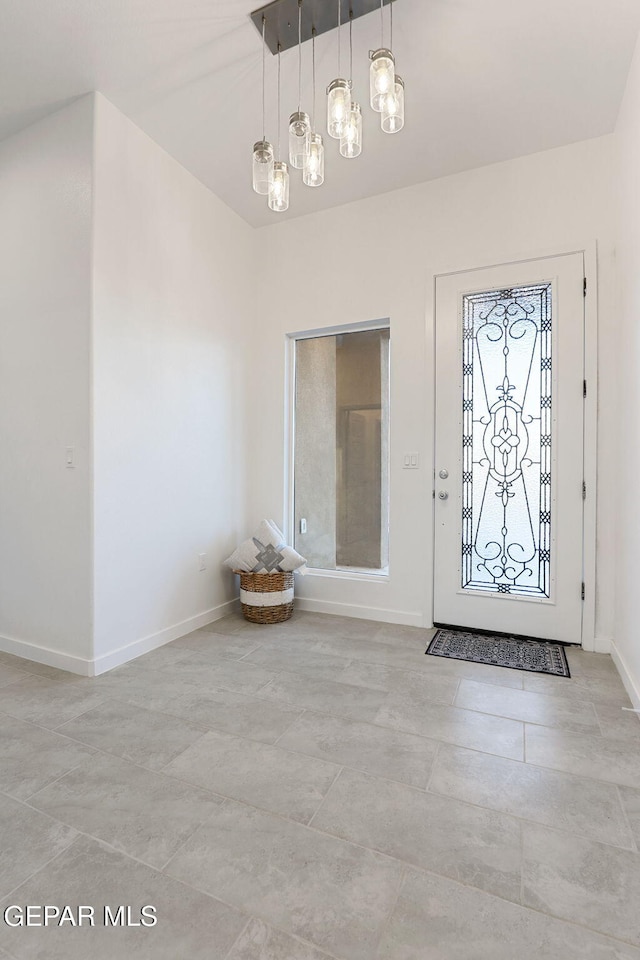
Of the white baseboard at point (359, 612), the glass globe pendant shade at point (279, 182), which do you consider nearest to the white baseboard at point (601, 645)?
the white baseboard at point (359, 612)

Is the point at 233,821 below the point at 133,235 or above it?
below

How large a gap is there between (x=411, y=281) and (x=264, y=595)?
227cm

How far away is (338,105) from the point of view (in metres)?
1.79

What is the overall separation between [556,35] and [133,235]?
2186 millimetres

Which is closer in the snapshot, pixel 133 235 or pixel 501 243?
pixel 133 235

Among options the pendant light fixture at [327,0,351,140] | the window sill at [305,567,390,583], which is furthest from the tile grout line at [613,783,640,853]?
the pendant light fixture at [327,0,351,140]

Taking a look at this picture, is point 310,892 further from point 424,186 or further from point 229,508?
point 424,186

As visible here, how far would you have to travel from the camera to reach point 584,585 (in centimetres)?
269

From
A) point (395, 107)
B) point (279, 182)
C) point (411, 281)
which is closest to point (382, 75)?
point (395, 107)

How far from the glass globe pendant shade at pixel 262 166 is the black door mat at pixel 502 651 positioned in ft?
8.02

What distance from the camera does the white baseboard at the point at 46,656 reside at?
7.79ft

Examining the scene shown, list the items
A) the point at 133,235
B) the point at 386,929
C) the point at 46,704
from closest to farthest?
the point at 386,929
the point at 46,704
the point at 133,235

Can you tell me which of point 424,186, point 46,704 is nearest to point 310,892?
point 46,704

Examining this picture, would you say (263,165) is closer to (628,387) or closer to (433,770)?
(628,387)
